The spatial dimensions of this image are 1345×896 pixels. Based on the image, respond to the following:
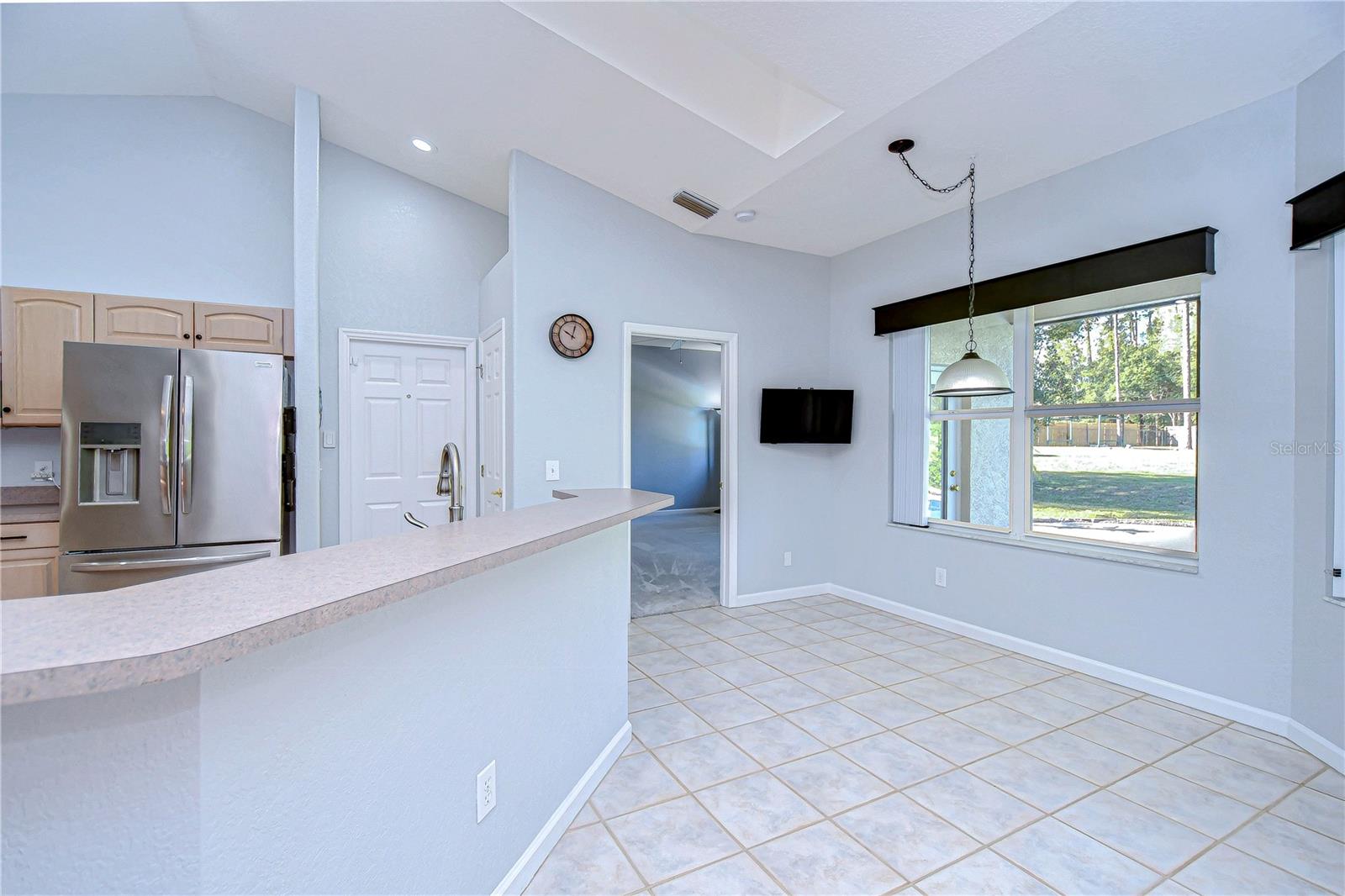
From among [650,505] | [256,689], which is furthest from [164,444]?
[256,689]

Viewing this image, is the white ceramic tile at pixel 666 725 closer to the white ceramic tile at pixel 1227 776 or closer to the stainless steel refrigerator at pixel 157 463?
the white ceramic tile at pixel 1227 776

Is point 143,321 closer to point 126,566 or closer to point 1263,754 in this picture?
point 126,566

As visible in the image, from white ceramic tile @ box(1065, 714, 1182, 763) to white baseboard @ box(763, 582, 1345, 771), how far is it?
44 centimetres

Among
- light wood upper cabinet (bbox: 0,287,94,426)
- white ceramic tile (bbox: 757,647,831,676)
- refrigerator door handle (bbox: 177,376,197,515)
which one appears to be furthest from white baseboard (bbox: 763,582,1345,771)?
light wood upper cabinet (bbox: 0,287,94,426)

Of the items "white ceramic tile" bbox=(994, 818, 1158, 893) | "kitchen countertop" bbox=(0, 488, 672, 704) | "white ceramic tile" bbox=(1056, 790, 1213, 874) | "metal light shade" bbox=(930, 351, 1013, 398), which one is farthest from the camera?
"metal light shade" bbox=(930, 351, 1013, 398)

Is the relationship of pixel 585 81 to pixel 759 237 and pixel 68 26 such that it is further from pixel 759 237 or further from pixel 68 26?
pixel 68 26

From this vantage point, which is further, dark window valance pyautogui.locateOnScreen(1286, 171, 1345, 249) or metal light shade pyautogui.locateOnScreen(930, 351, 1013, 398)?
metal light shade pyautogui.locateOnScreen(930, 351, 1013, 398)

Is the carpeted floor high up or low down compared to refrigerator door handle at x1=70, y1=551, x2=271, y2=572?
down

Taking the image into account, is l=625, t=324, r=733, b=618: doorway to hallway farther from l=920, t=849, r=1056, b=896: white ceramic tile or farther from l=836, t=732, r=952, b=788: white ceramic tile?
l=920, t=849, r=1056, b=896: white ceramic tile

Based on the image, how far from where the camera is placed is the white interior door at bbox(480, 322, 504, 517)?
150 inches

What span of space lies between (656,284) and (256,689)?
3.62 metres

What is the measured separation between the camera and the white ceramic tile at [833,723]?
8.43ft

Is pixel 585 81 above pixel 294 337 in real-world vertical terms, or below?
above

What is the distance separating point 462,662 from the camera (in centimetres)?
139
